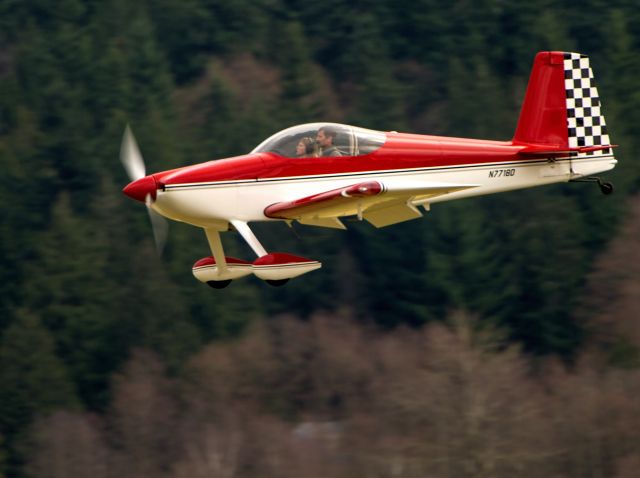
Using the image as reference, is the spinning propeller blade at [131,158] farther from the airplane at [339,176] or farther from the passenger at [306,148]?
the passenger at [306,148]

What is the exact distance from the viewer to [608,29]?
222ft

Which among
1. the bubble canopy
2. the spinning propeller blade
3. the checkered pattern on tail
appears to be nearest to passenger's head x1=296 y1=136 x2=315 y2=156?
the bubble canopy

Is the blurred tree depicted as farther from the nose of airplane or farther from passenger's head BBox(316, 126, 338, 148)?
passenger's head BBox(316, 126, 338, 148)

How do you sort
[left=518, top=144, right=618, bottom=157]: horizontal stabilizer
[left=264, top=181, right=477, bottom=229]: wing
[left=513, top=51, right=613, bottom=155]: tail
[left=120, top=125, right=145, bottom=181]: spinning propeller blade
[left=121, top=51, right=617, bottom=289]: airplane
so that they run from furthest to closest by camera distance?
[left=513, top=51, right=613, bottom=155]: tail < [left=518, top=144, right=618, bottom=157]: horizontal stabilizer < [left=120, top=125, right=145, bottom=181]: spinning propeller blade < [left=121, top=51, right=617, bottom=289]: airplane < [left=264, top=181, right=477, bottom=229]: wing

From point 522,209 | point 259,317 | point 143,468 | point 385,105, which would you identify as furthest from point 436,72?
point 143,468

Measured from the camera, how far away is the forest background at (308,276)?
1464 inches

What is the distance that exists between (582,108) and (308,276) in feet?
129

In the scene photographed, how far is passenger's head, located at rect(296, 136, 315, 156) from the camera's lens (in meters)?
16.3

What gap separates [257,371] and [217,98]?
81.0 feet

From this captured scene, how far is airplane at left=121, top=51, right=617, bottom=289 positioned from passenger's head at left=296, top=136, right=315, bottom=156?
0.01 m

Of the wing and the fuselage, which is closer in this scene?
the wing

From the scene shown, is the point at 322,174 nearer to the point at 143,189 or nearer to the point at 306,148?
the point at 306,148

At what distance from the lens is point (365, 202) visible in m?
16.1

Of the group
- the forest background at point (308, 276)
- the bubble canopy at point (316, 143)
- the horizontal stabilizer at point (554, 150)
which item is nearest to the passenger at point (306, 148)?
the bubble canopy at point (316, 143)
